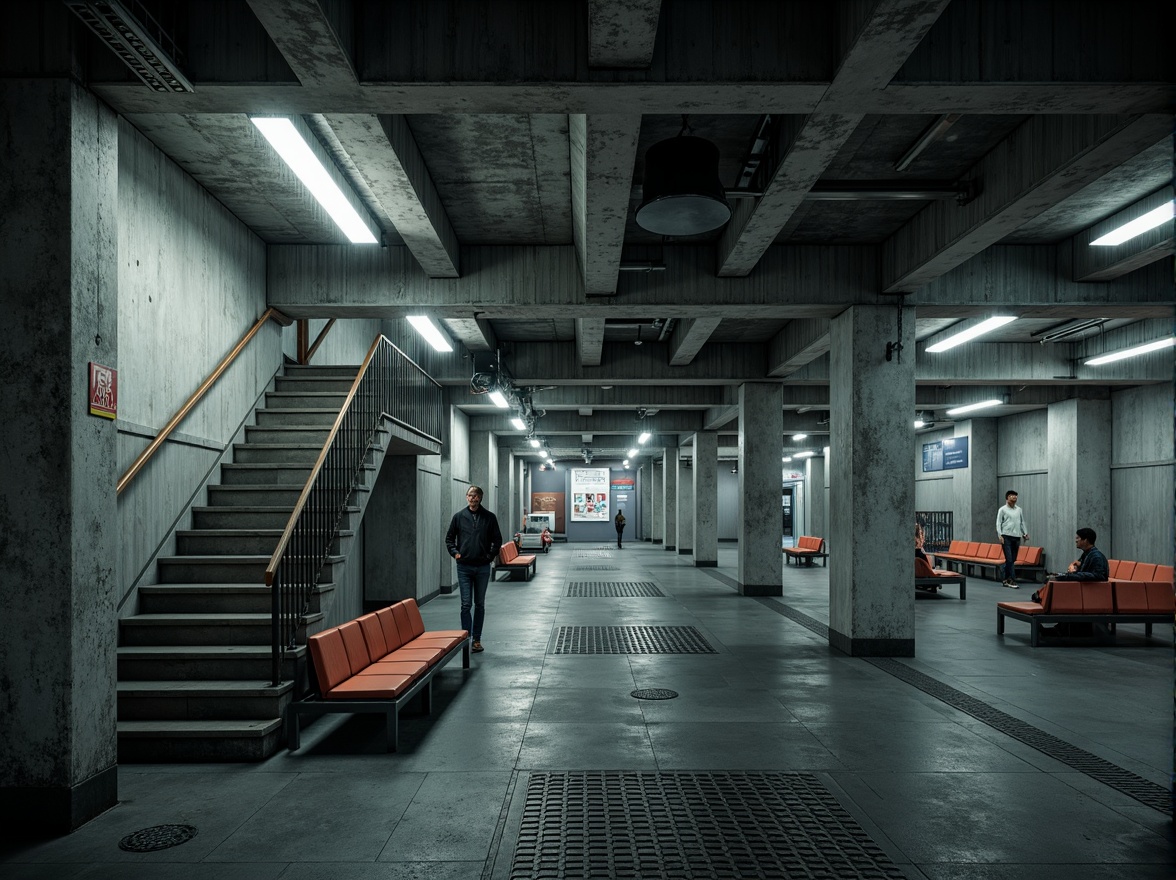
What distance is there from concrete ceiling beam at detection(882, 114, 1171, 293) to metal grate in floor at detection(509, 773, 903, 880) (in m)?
4.73

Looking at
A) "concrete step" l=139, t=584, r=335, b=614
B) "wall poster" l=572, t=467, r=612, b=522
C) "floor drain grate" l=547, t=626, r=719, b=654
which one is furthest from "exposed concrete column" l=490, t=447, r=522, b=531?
"concrete step" l=139, t=584, r=335, b=614

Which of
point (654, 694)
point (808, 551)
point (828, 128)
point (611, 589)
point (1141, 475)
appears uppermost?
point (828, 128)

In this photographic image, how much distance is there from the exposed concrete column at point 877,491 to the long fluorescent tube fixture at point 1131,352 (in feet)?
16.7

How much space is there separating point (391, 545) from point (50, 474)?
30.1 feet

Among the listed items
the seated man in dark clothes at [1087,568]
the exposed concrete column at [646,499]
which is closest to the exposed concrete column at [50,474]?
the seated man in dark clothes at [1087,568]

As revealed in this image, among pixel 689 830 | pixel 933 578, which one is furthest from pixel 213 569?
pixel 933 578

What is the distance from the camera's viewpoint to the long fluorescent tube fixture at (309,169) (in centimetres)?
538

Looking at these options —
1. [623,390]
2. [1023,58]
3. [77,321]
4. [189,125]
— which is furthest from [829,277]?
[623,390]

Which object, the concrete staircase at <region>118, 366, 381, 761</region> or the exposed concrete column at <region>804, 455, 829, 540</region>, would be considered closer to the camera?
the concrete staircase at <region>118, 366, 381, 761</region>

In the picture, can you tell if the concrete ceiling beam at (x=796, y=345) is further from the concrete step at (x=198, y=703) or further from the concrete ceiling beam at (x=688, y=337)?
the concrete step at (x=198, y=703)

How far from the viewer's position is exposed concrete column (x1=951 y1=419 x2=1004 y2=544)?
72.3 feet

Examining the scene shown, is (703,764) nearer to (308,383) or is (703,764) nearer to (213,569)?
(213,569)

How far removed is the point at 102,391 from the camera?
4.68 meters

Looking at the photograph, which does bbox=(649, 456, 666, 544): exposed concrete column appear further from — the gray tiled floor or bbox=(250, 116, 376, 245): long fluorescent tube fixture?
bbox=(250, 116, 376, 245): long fluorescent tube fixture
